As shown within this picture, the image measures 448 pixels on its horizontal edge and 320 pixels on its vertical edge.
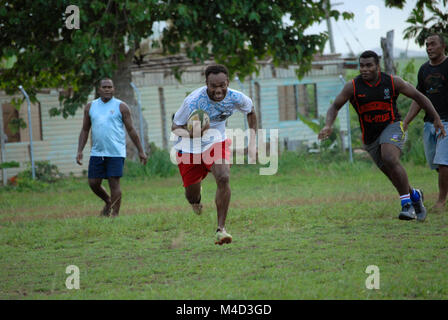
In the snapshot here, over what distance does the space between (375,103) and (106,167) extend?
13.5 ft

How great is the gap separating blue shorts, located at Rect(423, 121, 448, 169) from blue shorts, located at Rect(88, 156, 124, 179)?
4333 millimetres

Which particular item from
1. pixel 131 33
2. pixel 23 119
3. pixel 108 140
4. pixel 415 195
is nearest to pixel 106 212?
pixel 108 140

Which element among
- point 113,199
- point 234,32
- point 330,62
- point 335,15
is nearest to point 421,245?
point 113,199

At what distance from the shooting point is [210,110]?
7453 mm

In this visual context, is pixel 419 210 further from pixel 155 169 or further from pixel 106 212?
pixel 155 169

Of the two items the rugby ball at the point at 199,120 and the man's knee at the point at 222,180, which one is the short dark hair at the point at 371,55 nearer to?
the rugby ball at the point at 199,120

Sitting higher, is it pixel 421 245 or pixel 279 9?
pixel 279 9

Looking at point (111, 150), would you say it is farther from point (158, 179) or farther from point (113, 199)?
point (158, 179)

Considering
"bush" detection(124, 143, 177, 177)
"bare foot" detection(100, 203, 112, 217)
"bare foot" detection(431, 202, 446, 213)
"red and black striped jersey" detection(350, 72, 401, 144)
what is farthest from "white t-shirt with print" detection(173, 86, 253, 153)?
"bush" detection(124, 143, 177, 177)

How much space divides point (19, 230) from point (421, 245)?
543 cm

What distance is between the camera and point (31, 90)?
1822cm

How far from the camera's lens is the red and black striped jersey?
7.88 m

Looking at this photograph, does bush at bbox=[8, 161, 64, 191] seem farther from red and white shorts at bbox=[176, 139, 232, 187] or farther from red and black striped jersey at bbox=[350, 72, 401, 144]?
red and black striped jersey at bbox=[350, 72, 401, 144]

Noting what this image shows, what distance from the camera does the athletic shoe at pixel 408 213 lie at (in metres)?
8.01
